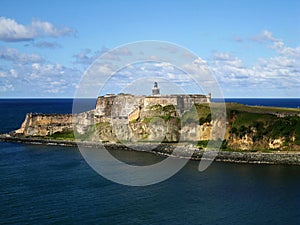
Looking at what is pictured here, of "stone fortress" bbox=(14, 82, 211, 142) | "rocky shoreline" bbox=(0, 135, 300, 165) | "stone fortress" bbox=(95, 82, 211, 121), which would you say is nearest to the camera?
"rocky shoreline" bbox=(0, 135, 300, 165)

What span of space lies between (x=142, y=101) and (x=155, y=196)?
3975 centimetres

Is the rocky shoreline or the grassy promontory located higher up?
the grassy promontory

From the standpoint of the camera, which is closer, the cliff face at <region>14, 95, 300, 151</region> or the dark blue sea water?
the dark blue sea water

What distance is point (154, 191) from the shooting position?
35.8 metres

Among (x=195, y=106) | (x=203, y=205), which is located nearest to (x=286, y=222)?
(x=203, y=205)

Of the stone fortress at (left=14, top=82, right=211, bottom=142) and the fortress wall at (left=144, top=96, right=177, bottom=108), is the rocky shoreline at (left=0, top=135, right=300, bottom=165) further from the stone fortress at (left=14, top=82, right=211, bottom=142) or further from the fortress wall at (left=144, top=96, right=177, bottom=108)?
the fortress wall at (left=144, top=96, right=177, bottom=108)

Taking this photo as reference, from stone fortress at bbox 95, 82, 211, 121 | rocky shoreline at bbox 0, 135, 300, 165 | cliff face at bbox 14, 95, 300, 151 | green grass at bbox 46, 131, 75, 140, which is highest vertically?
stone fortress at bbox 95, 82, 211, 121

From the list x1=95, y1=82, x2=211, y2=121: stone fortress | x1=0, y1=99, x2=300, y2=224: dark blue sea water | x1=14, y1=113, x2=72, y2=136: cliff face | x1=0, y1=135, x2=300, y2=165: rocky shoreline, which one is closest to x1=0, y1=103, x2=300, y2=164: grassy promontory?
x1=0, y1=135, x2=300, y2=165: rocky shoreline

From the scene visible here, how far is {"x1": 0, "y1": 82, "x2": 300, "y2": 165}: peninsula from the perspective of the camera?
5059 centimetres

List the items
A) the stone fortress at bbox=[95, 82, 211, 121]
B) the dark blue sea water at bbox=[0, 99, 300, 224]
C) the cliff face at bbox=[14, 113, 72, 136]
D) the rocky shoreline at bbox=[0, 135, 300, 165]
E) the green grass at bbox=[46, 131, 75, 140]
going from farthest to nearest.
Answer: the cliff face at bbox=[14, 113, 72, 136] < the stone fortress at bbox=[95, 82, 211, 121] < the green grass at bbox=[46, 131, 75, 140] < the rocky shoreline at bbox=[0, 135, 300, 165] < the dark blue sea water at bbox=[0, 99, 300, 224]

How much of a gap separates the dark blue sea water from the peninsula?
20.2 ft

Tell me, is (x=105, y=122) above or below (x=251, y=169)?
above

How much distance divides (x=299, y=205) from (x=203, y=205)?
7643 mm

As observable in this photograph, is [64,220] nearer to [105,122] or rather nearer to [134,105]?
[105,122]
